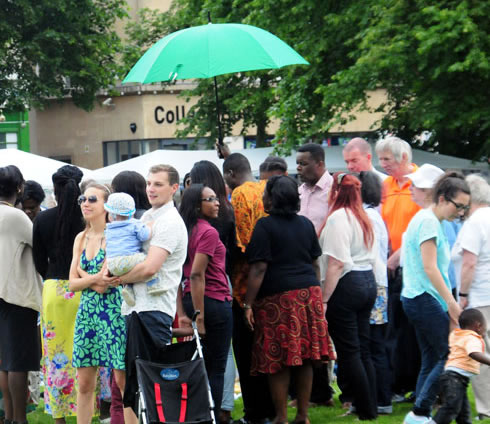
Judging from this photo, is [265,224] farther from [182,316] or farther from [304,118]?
[304,118]

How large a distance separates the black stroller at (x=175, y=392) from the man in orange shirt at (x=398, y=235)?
3147mm

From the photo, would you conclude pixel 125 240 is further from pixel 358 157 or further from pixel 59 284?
pixel 358 157

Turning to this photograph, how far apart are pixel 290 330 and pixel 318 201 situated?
1478mm

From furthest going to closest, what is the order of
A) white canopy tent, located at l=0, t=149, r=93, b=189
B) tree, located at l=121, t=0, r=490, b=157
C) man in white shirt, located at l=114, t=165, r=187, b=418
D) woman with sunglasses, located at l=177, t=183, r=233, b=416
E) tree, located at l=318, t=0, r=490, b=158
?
tree, located at l=121, t=0, r=490, b=157 → tree, located at l=318, t=0, r=490, b=158 → white canopy tent, located at l=0, t=149, r=93, b=189 → woman with sunglasses, located at l=177, t=183, r=233, b=416 → man in white shirt, located at l=114, t=165, r=187, b=418

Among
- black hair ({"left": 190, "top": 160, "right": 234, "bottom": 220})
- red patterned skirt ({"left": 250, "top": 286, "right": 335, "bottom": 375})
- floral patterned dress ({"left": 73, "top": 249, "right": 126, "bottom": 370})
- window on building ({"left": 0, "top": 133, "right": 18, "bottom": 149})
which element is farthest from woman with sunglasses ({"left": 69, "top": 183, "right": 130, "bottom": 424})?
window on building ({"left": 0, "top": 133, "right": 18, "bottom": 149})

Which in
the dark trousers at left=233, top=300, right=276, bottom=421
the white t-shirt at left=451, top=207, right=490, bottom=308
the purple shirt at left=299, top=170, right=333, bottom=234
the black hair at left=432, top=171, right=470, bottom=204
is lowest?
the dark trousers at left=233, top=300, right=276, bottom=421

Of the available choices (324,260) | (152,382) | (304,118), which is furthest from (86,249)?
(304,118)

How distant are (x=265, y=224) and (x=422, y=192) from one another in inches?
53.5

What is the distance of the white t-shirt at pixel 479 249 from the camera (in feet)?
26.5

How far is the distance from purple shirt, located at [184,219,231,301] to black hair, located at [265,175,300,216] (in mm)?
565

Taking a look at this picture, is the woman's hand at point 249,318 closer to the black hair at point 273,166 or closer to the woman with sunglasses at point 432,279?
the woman with sunglasses at point 432,279

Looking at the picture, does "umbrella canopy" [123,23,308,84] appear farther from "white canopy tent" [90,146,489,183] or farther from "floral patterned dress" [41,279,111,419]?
"white canopy tent" [90,146,489,183]

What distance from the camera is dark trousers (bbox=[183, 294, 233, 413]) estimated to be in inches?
293

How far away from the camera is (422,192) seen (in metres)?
8.04
